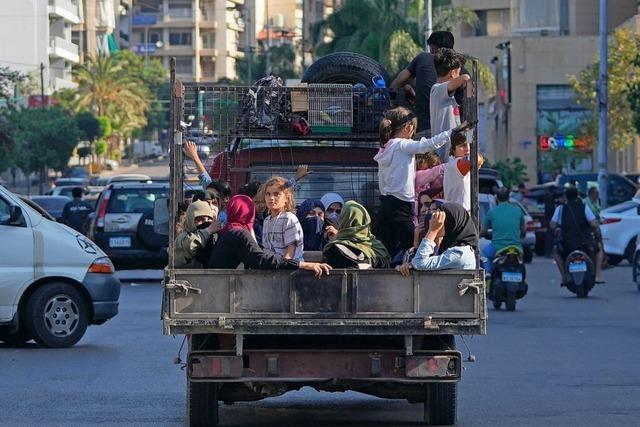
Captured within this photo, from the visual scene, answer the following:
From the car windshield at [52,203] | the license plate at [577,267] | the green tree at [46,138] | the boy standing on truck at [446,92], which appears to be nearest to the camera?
the boy standing on truck at [446,92]

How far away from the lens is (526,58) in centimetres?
6881

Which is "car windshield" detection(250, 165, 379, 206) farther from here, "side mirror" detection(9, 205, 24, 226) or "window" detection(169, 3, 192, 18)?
"window" detection(169, 3, 192, 18)

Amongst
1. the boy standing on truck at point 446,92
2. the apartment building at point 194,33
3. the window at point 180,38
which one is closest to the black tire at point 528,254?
the boy standing on truck at point 446,92

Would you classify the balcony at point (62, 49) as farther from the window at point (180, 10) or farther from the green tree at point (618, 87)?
the green tree at point (618, 87)

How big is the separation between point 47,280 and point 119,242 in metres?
10.7

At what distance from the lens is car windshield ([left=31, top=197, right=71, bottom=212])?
129ft

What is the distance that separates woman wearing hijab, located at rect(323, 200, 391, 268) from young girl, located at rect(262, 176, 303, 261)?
0.31 meters

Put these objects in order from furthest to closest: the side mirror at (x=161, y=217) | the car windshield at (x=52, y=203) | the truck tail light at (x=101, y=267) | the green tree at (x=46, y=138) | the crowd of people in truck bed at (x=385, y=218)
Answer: the green tree at (x=46, y=138) → the car windshield at (x=52, y=203) → the truck tail light at (x=101, y=267) → the side mirror at (x=161, y=217) → the crowd of people in truck bed at (x=385, y=218)

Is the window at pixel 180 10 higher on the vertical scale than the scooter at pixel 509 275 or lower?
higher

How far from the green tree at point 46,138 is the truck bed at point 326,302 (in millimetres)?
68733

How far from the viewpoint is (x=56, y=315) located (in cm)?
1656

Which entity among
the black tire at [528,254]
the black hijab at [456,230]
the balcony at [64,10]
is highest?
the balcony at [64,10]

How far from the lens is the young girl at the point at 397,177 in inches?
417

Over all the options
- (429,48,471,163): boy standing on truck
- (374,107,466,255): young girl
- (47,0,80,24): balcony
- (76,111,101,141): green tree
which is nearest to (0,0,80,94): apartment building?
(47,0,80,24): balcony
